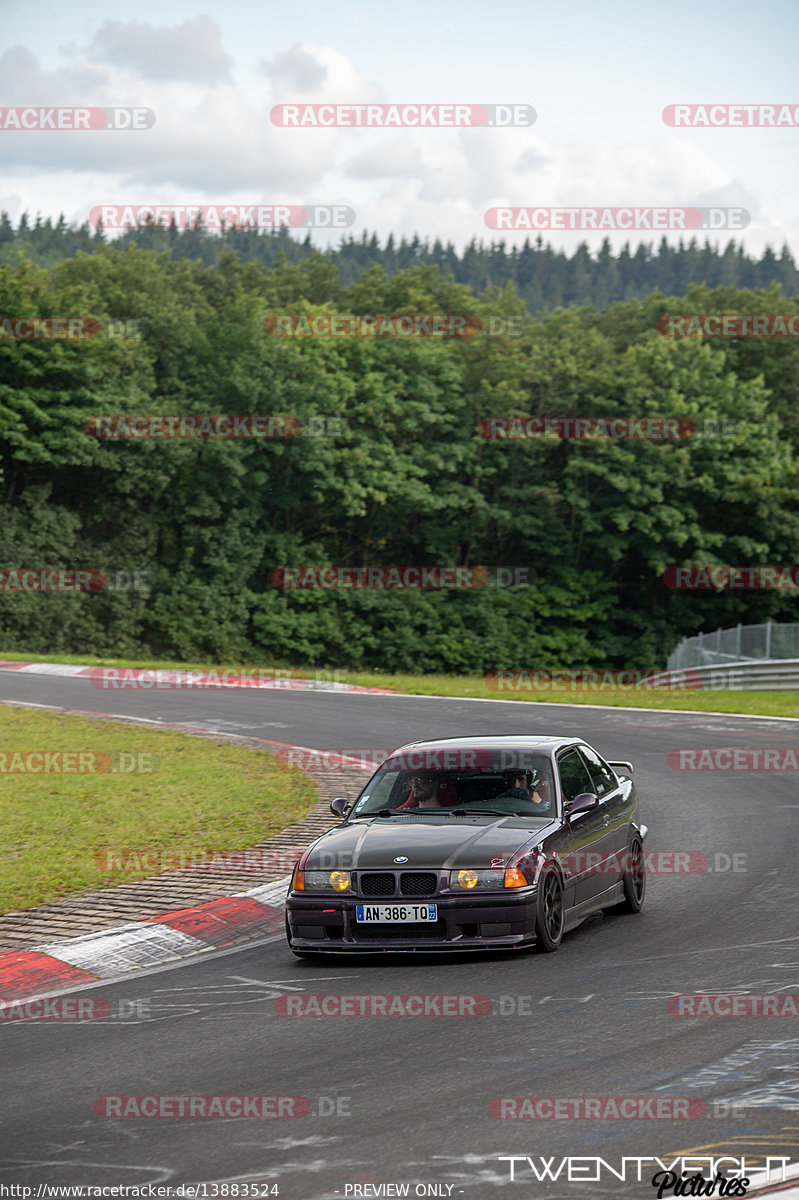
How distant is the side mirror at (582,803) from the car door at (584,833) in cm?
7

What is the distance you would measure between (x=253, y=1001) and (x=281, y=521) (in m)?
53.1

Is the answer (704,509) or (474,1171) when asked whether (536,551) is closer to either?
(704,509)

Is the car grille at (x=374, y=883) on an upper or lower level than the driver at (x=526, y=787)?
lower

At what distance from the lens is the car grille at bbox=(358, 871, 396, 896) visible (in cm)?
856

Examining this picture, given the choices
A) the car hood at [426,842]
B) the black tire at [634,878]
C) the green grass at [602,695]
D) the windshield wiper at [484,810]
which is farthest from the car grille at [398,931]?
the green grass at [602,695]

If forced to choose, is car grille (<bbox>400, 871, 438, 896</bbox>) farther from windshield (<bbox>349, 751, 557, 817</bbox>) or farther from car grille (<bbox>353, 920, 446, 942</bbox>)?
windshield (<bbox>349, 751, 557, 817</bbox>)

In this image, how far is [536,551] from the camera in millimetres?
64062

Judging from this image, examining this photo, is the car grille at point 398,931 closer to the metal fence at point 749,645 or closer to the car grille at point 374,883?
the car grille at point 374,883

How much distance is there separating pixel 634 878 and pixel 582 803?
1283 mm

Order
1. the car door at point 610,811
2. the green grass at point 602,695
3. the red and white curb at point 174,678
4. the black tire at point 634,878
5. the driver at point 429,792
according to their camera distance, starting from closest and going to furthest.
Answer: the driver at point 429,792
the car door at point 610,811
the black tire at point 634,878
the green grass at point 602,695
the red and white curb at point 174,678

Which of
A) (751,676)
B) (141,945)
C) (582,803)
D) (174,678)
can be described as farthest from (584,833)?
(751,676)

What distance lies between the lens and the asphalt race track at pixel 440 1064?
509cm

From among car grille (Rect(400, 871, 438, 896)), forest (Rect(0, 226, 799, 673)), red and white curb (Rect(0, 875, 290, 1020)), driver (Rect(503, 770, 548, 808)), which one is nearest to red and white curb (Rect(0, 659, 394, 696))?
forest (Rect(0, 226, 799, 673))

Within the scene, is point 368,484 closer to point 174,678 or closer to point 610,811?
point 174,678
